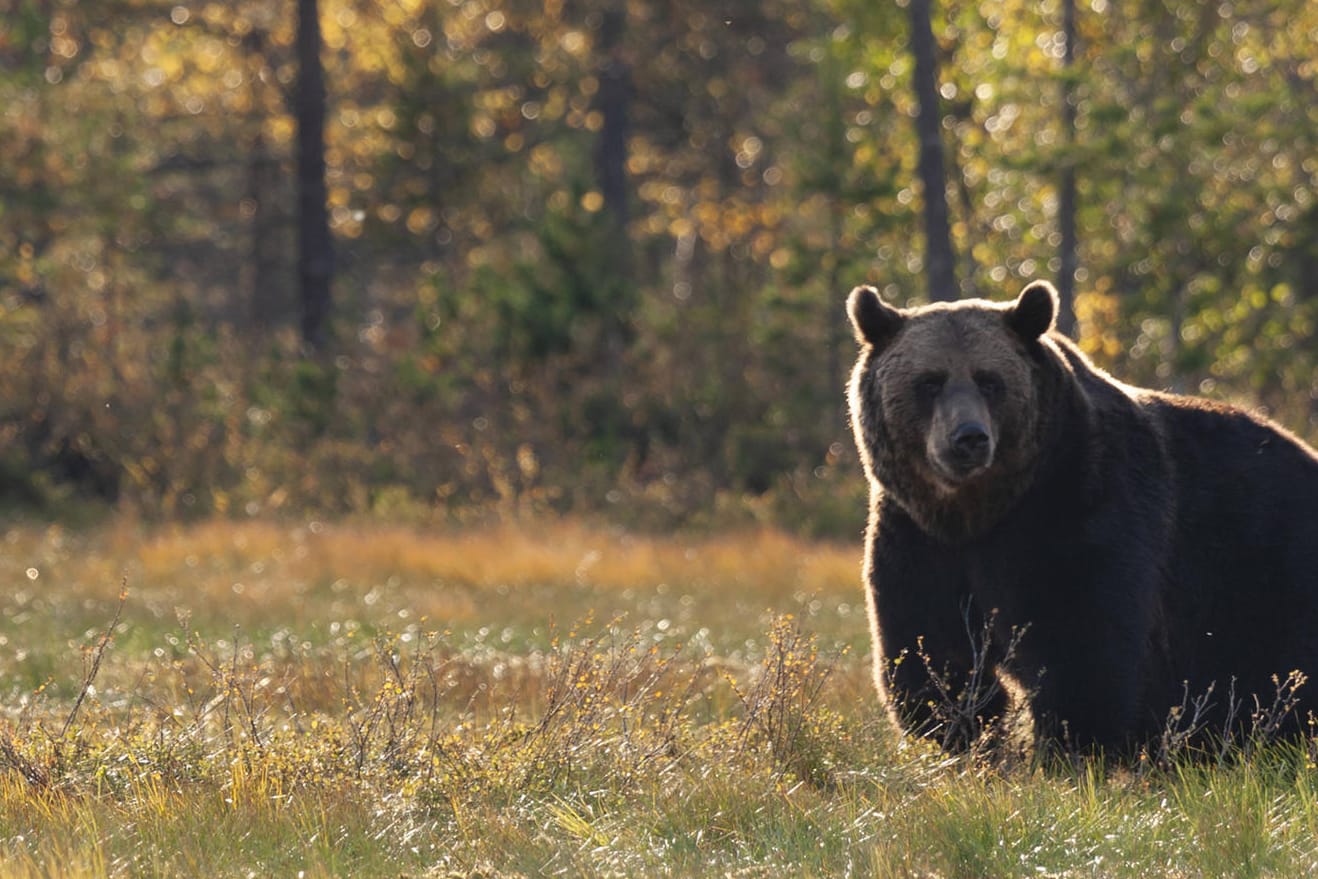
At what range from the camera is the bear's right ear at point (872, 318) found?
6.59 metres

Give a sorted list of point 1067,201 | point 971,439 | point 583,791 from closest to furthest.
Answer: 1. point 583,791
2. point 971,439
3. point 1067,201

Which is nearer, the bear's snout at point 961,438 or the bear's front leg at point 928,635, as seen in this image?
the bear's snout at point 961,438

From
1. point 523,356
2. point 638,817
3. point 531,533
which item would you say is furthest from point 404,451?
point 638,817

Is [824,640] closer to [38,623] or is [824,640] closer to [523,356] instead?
[38,623]

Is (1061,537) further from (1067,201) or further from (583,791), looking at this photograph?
(1067,201)

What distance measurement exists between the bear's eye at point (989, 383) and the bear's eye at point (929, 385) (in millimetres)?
114

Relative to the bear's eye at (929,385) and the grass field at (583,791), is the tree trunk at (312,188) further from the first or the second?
the bear's eye at (929,385)

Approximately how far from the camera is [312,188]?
24938 mm

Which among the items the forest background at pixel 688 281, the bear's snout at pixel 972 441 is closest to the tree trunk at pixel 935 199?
the forest background at pixel 688 281

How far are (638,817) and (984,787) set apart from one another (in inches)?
41.5

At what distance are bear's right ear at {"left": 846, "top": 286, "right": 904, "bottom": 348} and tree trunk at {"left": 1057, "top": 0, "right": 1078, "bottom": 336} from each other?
14513mm

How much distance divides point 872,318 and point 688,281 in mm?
17029

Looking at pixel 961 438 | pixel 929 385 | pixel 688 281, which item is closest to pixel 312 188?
pixel 688 281

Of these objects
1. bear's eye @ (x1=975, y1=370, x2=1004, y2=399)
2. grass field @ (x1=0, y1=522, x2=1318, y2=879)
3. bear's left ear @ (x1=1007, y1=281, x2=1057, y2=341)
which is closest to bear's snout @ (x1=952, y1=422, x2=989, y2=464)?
bear's eye @ (x1=975, y1=370, x2=1004, y2=399)
